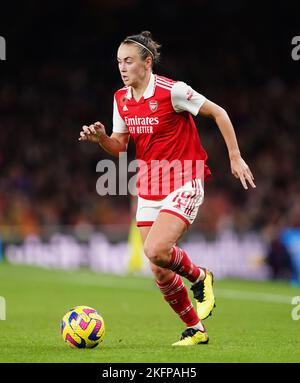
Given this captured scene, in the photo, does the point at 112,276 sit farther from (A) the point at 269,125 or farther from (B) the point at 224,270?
(A) the point at 269,125

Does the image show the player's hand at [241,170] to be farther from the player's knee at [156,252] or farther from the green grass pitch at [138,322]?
the green grass pitch at [138,322]

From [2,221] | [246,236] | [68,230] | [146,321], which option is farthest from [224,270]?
[146,321]

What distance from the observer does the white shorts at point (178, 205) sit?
756cm

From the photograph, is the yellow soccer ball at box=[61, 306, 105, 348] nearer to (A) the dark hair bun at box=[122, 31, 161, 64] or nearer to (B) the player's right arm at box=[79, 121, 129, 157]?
(B) the player's right arm at box=[79, 121, 129, 157]

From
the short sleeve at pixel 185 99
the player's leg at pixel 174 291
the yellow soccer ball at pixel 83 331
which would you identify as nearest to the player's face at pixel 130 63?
the short sleeve at pixel 185 99

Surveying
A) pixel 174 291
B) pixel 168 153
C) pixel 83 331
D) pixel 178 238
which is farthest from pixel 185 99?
pixel 83 331

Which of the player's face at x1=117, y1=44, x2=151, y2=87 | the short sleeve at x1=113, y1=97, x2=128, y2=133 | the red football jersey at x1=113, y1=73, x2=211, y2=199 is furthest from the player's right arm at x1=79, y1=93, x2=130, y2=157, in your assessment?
the player's face at x1=117, y1=44, x2=151, y2=87

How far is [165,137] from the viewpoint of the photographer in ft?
25.4

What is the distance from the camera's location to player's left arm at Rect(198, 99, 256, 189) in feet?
24.1

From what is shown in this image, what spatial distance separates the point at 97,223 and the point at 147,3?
8609 mm

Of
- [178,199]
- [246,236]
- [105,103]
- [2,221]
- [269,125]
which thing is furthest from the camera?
[105,103]

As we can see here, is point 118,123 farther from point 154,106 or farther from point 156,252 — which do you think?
point 156,252

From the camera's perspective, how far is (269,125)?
25297mm
